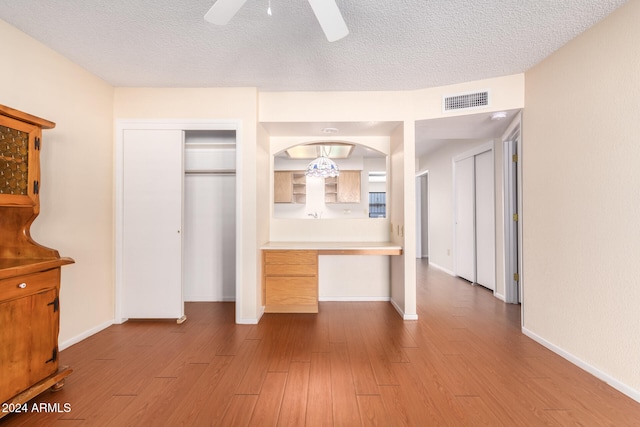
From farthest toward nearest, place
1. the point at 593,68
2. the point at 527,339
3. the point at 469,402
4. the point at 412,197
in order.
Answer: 1. the point at 412,197
2. the point at 527,339
3. the point at 593,68
4. the point at 469,402

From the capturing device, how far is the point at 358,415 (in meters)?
1.72

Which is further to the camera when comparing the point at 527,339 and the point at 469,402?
the point at 527,339

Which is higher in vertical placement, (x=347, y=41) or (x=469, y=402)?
(x=347, y=41)

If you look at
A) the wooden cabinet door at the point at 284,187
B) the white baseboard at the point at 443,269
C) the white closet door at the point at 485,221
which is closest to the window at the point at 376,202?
the white baseboard at the point at 443,269

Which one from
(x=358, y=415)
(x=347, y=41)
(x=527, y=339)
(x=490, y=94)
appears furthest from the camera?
(x=490, y=94)

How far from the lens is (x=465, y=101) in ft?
10.3

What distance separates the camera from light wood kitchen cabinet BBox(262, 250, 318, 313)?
11.4 ft

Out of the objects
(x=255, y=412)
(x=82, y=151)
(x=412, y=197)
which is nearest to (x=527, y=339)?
(x=412, y=197)

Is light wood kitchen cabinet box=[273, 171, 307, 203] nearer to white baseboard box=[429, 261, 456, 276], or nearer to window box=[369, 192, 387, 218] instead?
window box=[369, 192, 387, 218]

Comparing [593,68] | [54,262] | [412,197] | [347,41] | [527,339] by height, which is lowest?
[527,339]

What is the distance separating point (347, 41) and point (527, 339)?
9.97 feet

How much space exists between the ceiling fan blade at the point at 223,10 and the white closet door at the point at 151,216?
1.84 meters

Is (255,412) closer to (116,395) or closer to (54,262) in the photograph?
(116,395)

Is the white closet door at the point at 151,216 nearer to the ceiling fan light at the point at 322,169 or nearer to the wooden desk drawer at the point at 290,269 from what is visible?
the wooden desk drawer at the point at 290,269
